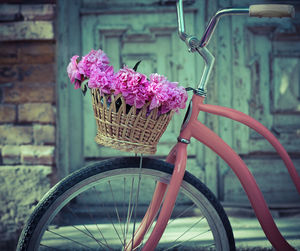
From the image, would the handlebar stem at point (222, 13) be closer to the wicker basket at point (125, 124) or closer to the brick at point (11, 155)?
the wicker basket at point (125, 124)

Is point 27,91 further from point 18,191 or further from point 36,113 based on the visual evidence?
point 18,191

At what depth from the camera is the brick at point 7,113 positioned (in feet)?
8.70

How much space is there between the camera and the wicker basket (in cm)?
133

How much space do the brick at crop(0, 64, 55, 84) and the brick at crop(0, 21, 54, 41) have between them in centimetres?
20

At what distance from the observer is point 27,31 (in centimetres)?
262

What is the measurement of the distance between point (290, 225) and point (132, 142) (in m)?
1.77

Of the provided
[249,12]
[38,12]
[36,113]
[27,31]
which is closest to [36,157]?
[36,113]

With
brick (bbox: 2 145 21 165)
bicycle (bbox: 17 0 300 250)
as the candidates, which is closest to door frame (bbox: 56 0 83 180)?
brick (bbox: 2 145 21 165)

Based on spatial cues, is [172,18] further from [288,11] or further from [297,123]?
[288,11]

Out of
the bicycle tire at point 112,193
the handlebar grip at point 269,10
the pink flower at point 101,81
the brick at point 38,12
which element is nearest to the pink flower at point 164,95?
the pink flower at point 101,81

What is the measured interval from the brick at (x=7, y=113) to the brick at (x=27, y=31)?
490 millimetres

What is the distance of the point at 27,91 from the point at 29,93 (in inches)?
0.8

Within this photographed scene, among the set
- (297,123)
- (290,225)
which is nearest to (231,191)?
(290,225)

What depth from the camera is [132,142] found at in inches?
52.9
